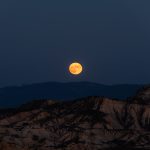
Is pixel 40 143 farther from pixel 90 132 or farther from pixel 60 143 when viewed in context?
pixel 90 132

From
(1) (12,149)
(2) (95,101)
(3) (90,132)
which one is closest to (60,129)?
(3) (90,132)

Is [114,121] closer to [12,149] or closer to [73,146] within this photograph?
[73,146]

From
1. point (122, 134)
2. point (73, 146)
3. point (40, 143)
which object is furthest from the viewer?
point (122, 134)

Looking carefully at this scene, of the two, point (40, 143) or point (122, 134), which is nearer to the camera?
point (40, 143)

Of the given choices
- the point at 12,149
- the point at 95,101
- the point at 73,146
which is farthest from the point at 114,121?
the point at 12,149

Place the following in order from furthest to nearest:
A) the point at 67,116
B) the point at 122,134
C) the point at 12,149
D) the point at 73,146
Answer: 1. the point at 67,116
2. the point at 122,134
3. the point at 73,146
4. the point at 12,149

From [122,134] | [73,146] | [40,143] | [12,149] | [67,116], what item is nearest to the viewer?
[12,149]
